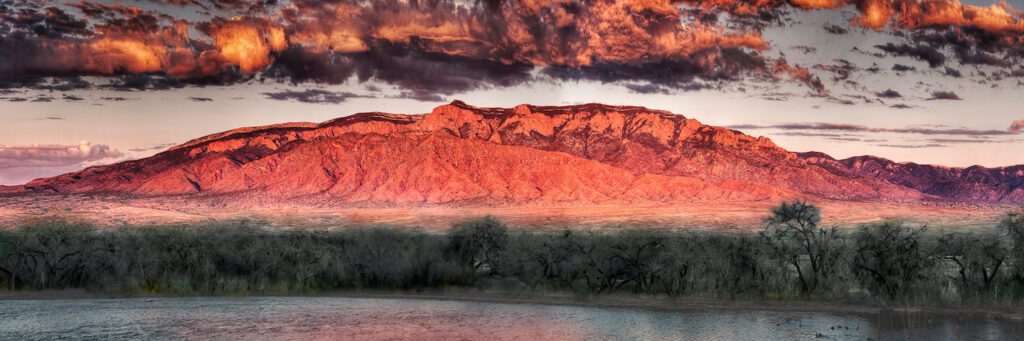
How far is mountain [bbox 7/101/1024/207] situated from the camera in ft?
444

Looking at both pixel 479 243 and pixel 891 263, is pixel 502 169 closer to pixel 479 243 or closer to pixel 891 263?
pixel 479 243

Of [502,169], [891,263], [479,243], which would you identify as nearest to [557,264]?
[479,243]

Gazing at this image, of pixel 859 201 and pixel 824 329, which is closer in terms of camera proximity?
pixel 824 329

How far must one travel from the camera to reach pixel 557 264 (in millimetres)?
40312

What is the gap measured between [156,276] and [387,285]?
11.8m

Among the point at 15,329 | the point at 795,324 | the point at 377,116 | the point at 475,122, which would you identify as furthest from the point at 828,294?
the point at 377,116

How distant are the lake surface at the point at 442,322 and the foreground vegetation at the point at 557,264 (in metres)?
3.34

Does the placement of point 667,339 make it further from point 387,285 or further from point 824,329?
point 387,285

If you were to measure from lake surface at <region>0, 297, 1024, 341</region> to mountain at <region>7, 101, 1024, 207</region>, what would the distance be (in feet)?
309

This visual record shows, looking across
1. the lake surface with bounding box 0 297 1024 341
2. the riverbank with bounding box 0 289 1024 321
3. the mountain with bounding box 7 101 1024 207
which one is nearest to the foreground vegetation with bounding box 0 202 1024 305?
the riverbank with bounding box 0 289 1024 321

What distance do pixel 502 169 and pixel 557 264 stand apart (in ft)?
339

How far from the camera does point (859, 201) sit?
136625 mm

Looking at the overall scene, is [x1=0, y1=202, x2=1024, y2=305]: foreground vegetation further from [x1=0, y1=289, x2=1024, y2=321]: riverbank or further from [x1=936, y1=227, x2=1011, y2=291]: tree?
[x1=0, y1=289, x2=1024, y2=321]: riverbank

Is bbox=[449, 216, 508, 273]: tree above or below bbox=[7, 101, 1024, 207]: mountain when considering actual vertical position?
below
